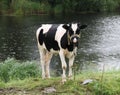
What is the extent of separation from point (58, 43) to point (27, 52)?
2455cm

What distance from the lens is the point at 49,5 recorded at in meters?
73.1

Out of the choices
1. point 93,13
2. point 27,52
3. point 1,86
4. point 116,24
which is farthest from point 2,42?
point 93,13

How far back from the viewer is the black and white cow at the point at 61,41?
8.71 meters

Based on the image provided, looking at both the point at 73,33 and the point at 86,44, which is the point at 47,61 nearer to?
the point at 73,33

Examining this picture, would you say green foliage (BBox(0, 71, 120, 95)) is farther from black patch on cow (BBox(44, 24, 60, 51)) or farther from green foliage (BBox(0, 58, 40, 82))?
green foliage (BBox(0, 58, 40, 82))

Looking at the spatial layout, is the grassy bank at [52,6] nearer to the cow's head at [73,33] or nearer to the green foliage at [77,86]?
the green foliage at [77,86]

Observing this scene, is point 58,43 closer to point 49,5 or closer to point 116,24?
point 116,24

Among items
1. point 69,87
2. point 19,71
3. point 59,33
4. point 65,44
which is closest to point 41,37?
point 59,33

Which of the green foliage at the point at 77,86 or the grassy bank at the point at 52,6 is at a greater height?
the green foliage at the point at 77,86

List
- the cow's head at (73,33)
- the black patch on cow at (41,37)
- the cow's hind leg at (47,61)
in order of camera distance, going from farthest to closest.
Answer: the cow's hind leg at (47,61) < the black patch on cow at (41,37) < the cow's head at (73,33)

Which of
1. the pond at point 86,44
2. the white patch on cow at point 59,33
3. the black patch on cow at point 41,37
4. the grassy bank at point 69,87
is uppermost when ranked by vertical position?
the white patch on cow at point 59,33

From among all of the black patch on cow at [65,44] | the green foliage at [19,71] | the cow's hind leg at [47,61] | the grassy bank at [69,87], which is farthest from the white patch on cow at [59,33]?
the green foliage at [19,71]

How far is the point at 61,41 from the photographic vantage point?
908cm

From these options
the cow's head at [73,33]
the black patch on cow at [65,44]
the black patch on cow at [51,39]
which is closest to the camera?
the cow's head at [73,33]
